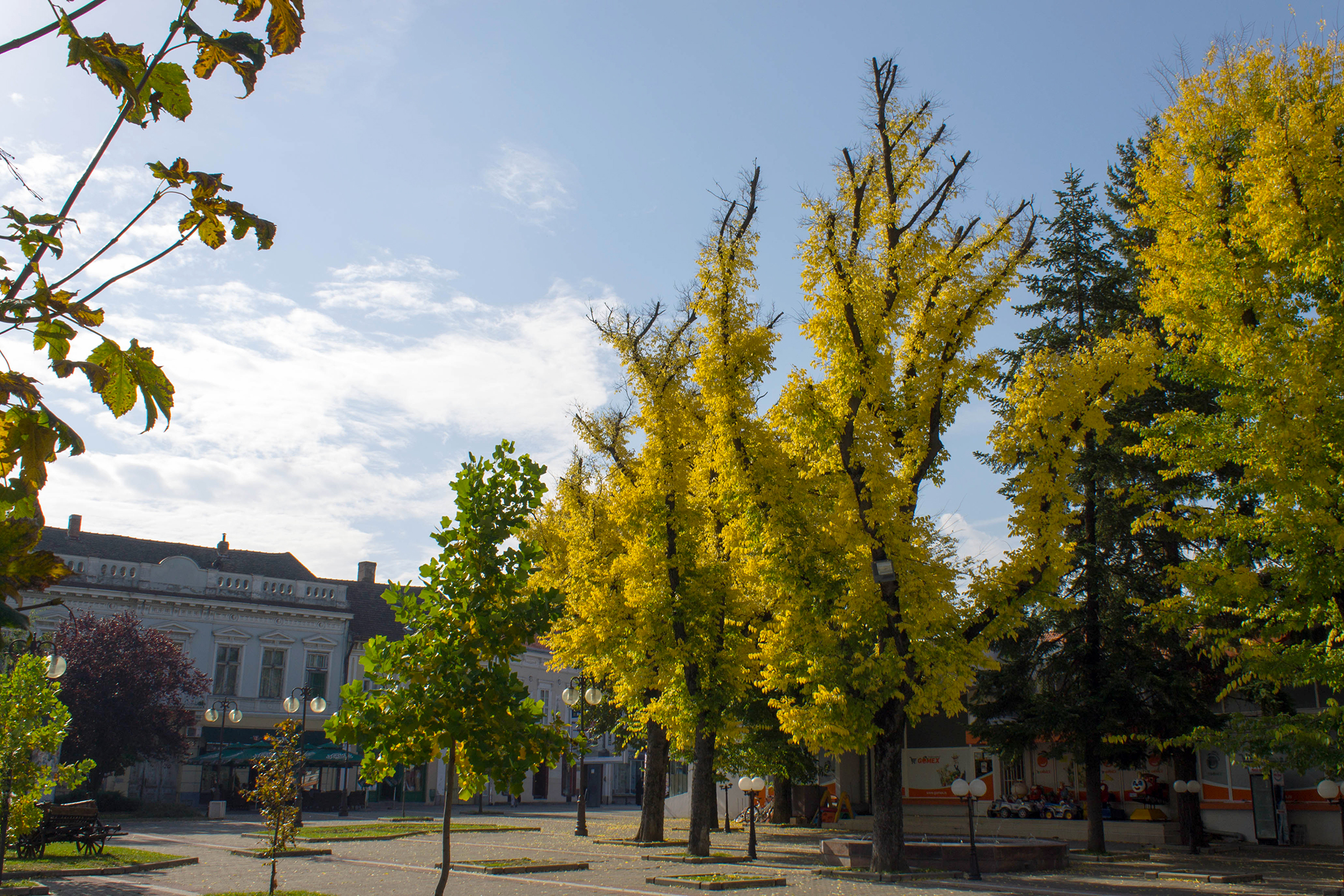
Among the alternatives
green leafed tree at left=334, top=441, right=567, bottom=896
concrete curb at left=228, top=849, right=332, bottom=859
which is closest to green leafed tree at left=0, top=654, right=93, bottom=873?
concrete curb at left=228, top=849, right=332, bottom=859

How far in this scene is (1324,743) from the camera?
13.9m

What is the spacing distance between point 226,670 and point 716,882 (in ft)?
116

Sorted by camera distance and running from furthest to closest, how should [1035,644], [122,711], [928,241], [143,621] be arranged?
[143,621] < [122,711] < [1035,644] < [928,241]

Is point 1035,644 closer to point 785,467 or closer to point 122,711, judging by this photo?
point 785,467

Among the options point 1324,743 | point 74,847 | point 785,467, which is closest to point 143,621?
point 74,847

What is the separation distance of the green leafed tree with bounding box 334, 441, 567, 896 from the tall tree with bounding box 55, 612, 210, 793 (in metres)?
30.6

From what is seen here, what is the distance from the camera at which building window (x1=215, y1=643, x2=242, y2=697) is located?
42.6 meters

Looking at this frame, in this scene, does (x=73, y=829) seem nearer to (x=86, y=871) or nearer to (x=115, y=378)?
(x=86, y=871)

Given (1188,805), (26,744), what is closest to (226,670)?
(26,744)

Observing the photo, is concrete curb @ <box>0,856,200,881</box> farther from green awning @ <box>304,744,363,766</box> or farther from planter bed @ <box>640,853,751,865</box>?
green awning @ <box>304,744,363,766</box>

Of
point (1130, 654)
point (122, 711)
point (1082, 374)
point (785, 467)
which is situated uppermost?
point (1082, 374)

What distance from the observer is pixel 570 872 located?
17.6m

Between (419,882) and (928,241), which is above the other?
(928,241)

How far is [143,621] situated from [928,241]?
38.7 metres
